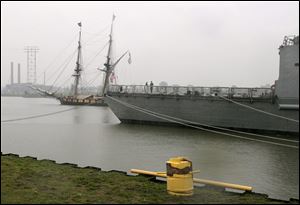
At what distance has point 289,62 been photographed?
18000 millimetres

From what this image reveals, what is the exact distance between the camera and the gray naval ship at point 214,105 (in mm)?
22234

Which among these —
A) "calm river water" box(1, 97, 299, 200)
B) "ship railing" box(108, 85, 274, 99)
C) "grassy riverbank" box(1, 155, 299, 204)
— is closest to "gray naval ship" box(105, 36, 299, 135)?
"ship railing" box(108, 85, 274, 99)

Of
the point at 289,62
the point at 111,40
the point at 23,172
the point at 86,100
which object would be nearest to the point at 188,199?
the point at 23,172

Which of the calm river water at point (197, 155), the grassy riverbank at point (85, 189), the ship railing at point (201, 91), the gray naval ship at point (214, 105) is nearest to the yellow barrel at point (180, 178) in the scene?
the grassy riverbank at point (85, 189)

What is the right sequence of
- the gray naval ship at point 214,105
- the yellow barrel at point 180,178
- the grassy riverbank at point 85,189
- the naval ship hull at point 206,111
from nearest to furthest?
the grassy riverbank at point 85,189 → the yellow barrel at point 180,178 → the gray naval ship at point 214,105 → the naval ship hull at point 206,111

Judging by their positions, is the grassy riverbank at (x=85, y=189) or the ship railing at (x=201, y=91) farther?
the ship railing at (x=201, y=91)

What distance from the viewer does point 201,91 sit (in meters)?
30.2

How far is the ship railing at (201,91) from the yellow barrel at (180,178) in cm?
2154

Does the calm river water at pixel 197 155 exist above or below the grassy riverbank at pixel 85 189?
below

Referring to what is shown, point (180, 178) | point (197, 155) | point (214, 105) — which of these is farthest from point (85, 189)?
point (214, 105)

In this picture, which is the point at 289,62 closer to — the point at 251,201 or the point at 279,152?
the point at 279,152

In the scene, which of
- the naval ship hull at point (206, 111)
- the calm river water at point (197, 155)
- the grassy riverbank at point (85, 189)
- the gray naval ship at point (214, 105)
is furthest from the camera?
the naval ship hull at point (206, 111)

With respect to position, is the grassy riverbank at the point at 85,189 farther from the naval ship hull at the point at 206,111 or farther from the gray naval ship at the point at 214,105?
the naval ship hull at the point at 206,111

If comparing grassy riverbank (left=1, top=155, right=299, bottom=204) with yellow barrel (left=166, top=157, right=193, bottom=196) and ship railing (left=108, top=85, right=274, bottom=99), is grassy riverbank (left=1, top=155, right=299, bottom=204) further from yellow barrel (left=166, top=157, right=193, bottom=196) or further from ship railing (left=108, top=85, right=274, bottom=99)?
ship railing (left=108, top=85, right=274, bottom=99)
